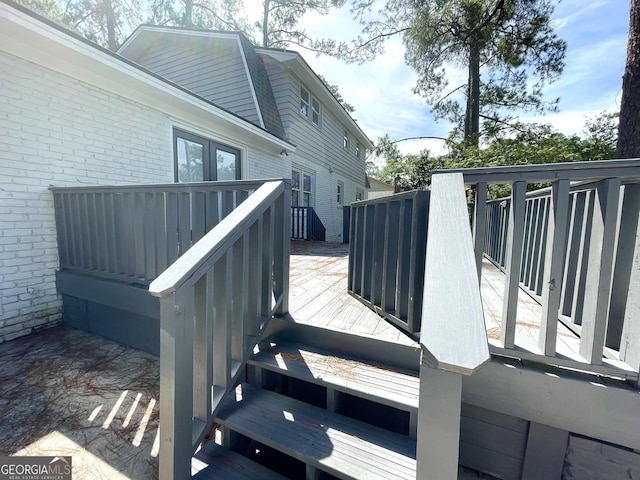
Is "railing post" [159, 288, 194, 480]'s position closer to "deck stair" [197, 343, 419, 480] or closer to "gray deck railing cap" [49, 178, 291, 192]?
"deck stair" [197, 343, 419, 480]

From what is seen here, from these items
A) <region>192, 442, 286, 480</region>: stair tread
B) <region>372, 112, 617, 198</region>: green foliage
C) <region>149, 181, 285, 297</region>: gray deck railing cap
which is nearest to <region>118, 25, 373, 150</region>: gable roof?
<region>372, 112, 617, 198</region>: green foliage

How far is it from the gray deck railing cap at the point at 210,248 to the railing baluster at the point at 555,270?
1.52m

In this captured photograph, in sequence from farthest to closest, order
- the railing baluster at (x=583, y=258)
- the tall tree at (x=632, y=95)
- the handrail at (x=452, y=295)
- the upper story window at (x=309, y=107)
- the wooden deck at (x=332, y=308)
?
the upper story window at (x=309, y=107), the tall tree at (x=632, y=95), the wooden deck at (x=332, y=308), the railing baluster at (x=583, y=258), the handrail at (x=452, y=295)

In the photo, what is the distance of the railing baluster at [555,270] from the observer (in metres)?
1.26

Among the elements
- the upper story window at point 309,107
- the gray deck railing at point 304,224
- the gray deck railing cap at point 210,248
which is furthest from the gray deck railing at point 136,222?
the upper story window at point 309,107

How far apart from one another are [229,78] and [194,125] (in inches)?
113

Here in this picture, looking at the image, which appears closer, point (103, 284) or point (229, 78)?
point (103, 284)

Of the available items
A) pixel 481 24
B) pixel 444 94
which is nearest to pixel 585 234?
pixel 481 24

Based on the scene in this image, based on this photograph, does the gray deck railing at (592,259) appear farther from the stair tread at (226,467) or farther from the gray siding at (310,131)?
the gray siding at (310,131)

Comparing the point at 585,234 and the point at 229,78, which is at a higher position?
the point at 229,78

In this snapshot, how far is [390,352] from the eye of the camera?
172 centimetres

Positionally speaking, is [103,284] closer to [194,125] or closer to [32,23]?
[32,23]

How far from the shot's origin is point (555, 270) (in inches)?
50.6

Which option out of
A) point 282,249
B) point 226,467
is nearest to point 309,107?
point 282,249
